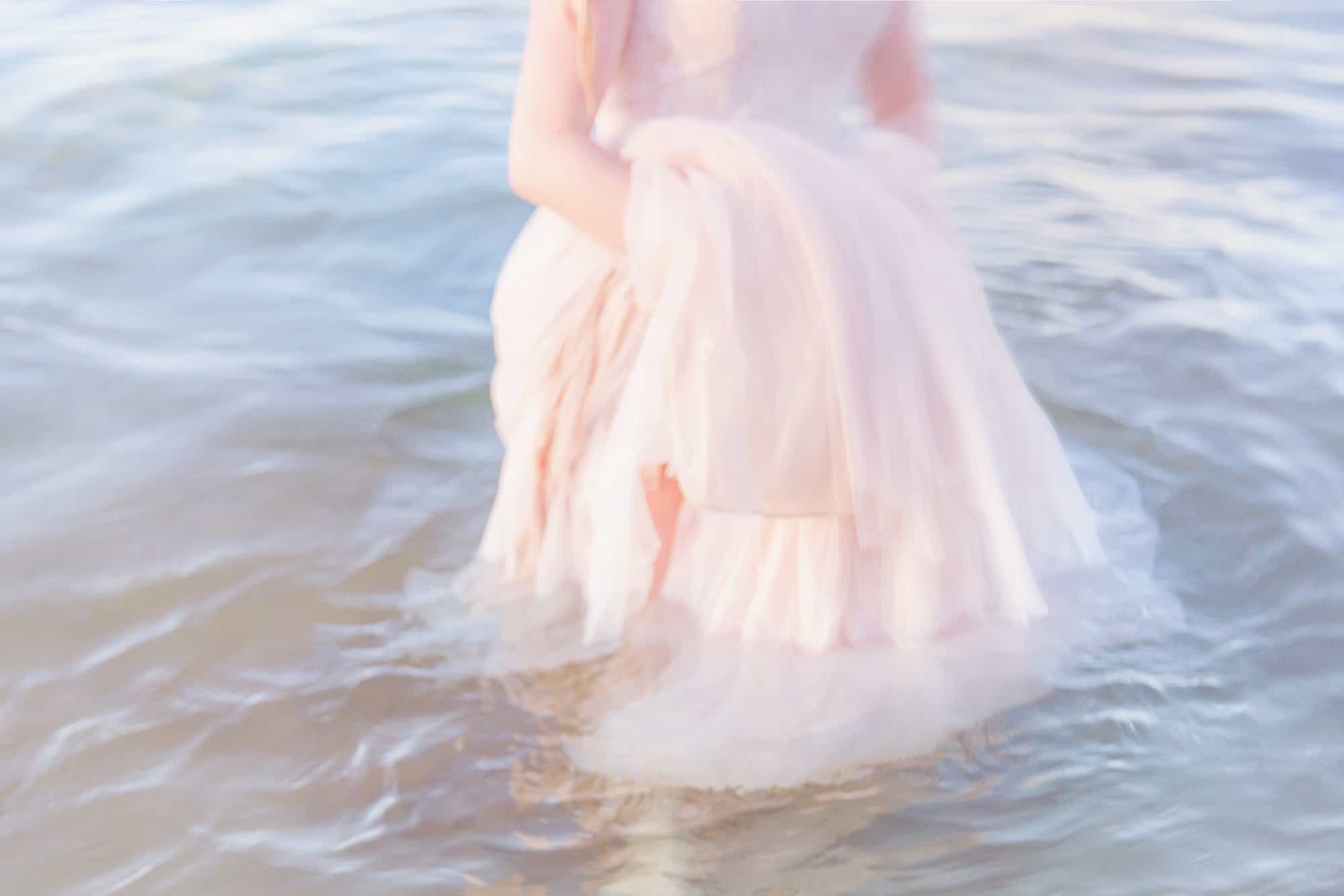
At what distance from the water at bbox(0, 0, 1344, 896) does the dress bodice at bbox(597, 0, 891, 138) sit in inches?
31.5

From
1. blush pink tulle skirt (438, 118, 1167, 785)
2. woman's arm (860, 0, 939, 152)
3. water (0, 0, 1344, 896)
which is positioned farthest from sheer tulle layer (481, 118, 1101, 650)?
water (0, 0, 1344, 896)

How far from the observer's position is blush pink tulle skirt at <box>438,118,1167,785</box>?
1.76 m

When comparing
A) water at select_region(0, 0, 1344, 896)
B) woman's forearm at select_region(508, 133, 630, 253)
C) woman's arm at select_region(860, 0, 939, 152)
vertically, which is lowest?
water at select_region(0, 0, 1344, 896)

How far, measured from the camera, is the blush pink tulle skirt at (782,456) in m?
1.76

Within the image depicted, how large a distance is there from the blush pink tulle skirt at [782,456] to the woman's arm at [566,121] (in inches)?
1.9

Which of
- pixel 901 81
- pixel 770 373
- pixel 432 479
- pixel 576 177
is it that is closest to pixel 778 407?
pixel 770 373

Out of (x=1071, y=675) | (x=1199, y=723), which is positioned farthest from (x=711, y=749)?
(x=1199, y=723)

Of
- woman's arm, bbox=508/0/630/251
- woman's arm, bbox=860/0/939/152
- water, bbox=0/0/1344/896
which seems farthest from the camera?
woman's arm, bbox=860/0/939/152

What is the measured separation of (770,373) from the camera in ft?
5.80

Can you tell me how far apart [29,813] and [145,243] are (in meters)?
2.09

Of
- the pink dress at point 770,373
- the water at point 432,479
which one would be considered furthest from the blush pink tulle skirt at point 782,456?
the water at point 432,479

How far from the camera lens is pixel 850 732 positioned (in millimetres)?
1928

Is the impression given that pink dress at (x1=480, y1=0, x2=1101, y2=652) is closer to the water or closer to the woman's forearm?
the woman's forearm

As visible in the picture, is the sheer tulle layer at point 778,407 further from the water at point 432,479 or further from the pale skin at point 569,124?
the water at point 432,479
